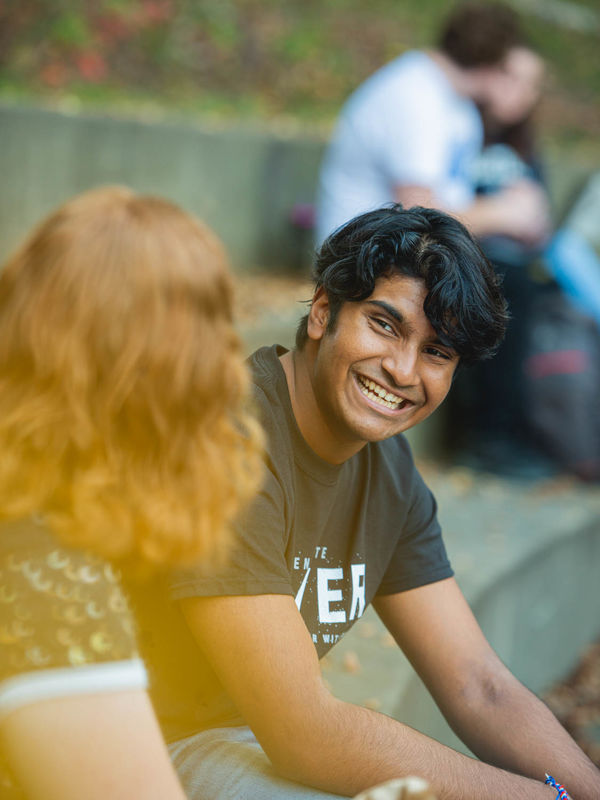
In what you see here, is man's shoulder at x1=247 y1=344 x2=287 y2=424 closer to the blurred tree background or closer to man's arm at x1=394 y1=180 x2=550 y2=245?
man's arm at x1=394 y1=180 x2=550 y2=245

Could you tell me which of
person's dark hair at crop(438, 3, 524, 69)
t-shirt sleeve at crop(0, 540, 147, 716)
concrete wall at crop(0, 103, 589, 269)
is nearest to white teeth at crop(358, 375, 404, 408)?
t-shirt sleeve at crop(0, 540, 147, 716)

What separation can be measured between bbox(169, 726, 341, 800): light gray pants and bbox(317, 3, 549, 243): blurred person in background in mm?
2725

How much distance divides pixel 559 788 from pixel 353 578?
57 centimetres

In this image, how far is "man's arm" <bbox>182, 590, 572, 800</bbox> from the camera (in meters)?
1.65

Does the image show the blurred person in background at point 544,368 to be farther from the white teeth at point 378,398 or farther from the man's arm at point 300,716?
the man's arm at point 300,716

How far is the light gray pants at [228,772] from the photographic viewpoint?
1.79 meters

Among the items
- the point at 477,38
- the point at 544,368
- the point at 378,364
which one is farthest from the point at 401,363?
the point at 544,368

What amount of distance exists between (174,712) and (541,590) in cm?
294

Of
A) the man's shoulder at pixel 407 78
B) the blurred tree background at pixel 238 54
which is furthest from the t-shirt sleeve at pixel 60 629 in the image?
the blurred tree background at pixel 238 54

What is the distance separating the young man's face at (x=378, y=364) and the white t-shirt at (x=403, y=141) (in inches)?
93.4

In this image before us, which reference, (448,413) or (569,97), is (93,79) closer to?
(448,413)

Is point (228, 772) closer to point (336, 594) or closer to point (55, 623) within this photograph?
point (336, 594)

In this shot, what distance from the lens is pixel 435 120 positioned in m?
4.32

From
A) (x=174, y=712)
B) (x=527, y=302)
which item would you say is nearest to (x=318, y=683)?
(x=174, y=712)
